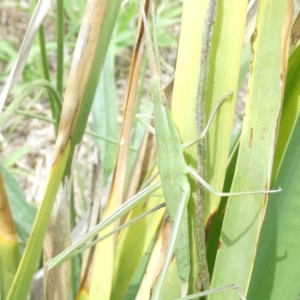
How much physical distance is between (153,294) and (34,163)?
3.52ft

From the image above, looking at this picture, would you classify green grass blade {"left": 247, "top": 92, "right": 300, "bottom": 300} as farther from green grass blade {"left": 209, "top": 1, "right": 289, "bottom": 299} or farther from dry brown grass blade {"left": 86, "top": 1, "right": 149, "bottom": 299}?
dry brown grass blade {"left": 86, "top": 1, "right": 149, "bottom": 299}

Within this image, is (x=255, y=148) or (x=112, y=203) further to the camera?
(x=112, y=203)

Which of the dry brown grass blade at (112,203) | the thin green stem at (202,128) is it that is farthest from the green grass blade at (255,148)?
the dry brown grass blade at (112,203)

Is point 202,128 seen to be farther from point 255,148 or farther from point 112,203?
point 112,203

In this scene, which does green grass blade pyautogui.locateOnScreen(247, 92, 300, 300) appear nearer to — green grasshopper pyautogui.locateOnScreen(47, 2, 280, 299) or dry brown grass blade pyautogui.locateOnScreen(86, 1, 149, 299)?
green grasshopper pyautogui.locateOnScreen(47, 2, 280, 299)

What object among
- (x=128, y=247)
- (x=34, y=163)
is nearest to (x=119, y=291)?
(x=128, y=247)

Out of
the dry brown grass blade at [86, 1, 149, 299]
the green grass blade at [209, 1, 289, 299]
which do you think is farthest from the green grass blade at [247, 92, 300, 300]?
the dry brown grass blade at [86, 1, 149, 299]

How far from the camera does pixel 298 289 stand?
37 cm

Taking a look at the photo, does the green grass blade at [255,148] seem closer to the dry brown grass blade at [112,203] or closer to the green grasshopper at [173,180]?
the green grasshopper at [173,180]

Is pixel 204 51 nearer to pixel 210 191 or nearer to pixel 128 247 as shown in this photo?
pixel 210 191

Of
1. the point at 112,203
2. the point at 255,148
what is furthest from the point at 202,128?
the point at 112,203

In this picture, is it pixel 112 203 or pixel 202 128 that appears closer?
pixel 202 128

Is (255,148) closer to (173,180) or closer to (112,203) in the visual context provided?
(173,180)

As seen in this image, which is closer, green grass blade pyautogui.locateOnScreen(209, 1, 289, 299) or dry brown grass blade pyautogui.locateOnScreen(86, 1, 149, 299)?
green grass blade pyautogui.locateOnScreen(209, 1, 289, 299)
